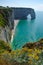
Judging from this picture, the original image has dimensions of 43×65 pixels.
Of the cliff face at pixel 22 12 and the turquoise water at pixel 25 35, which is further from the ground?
the turquoise water at pixel 25 35

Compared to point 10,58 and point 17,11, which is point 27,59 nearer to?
point 10,58

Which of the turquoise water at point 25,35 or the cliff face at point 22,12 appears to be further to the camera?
the cliff face at point 22,12

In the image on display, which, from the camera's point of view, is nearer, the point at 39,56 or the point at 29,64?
the point at 29,64

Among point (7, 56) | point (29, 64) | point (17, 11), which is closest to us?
point (29, 64)

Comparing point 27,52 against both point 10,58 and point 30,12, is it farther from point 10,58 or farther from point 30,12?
point 30,12

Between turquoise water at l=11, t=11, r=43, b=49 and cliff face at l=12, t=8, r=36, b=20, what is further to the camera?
cliff face at l=12, t=8, r=36, b=20

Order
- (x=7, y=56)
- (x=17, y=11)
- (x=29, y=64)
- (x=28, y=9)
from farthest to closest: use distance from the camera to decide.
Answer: (x=28, y=9) < (x=17, y=11) < (x=7, y=56) < (x=29, y=64)

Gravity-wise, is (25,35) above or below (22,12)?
above

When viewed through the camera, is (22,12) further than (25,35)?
Yes

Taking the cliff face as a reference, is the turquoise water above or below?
above

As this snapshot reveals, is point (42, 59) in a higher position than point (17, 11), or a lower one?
higher

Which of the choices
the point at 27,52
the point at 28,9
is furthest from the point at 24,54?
the point at 28,9
